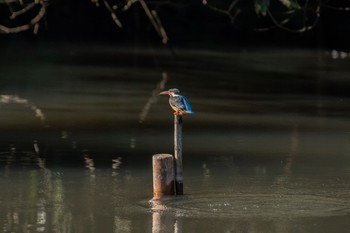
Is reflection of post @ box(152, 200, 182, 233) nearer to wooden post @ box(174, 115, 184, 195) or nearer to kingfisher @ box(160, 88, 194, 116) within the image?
wooden post @ box(174, 115, 184, 195)

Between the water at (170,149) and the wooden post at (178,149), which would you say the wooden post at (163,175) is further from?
the water at (170,149)

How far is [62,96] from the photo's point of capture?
24297 mm

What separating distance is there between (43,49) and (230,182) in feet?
79.9

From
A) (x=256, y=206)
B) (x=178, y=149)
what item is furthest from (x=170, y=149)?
(x=256, y=206)

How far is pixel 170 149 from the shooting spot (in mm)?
17406

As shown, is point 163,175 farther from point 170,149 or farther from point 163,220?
point 170,149

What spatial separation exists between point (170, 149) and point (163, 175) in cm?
421

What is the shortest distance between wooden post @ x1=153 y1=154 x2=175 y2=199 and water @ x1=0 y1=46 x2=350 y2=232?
167 millimetres

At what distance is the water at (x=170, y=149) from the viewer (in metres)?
12.7

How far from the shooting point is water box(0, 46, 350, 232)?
12.7 metres

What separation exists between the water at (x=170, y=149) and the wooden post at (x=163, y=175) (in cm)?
17

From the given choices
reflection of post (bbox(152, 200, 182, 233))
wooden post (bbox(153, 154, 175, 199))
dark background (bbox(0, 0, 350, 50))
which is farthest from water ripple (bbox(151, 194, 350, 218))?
dark background (bbox(0, 0, 350, 50))

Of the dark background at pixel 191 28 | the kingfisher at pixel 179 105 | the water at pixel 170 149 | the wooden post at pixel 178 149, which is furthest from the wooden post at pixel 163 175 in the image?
the dark background at pixel 191 28

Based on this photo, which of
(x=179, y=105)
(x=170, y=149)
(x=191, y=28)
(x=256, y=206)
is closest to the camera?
(x=256, y=206)
